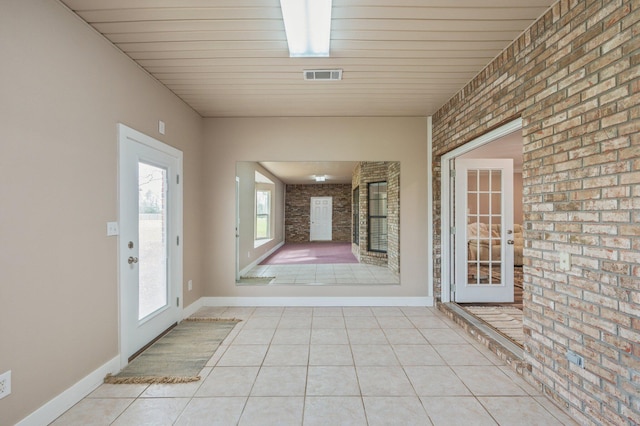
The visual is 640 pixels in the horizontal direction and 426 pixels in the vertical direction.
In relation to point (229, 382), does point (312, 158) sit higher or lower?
higher

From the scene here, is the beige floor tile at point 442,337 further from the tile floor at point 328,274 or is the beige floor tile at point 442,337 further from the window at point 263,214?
the window at point 263,214

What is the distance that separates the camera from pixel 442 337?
3.21 meters

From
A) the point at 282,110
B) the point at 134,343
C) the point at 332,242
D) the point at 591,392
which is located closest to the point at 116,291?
the point at 134,343

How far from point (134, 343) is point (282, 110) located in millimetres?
2917

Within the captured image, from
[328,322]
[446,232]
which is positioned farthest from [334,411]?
[446,232]

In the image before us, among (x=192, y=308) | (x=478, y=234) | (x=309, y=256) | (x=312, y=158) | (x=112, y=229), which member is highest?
(x=312, y=158)

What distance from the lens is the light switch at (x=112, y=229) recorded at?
7.94 feet

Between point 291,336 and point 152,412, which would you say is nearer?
point 152,412

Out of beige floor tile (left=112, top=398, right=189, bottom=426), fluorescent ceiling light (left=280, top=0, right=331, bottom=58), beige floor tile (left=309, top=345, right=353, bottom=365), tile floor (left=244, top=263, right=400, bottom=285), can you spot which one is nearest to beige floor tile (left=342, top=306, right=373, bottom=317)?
tile floor (left=244, top=263, right=400, bottom=285)

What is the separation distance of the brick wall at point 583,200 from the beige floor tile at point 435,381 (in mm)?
530

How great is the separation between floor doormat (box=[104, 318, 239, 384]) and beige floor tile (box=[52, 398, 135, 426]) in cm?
23

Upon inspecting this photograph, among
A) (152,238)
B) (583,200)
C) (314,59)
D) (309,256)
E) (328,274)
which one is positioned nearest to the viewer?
(583,200)

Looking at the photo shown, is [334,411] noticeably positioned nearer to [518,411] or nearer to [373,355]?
[373,355]

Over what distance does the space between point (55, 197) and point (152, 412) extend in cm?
145
